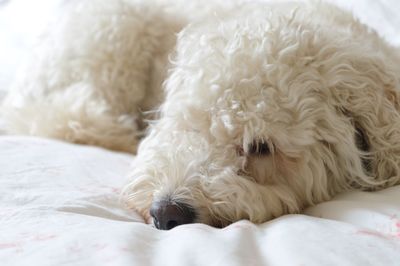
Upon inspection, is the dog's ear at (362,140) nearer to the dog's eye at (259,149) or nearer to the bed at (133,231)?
the bed at (133,231)

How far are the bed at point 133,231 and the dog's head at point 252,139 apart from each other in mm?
80

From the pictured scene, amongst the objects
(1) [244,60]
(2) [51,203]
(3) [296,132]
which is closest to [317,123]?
(3) [296,132]

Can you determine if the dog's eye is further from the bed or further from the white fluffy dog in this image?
the bed

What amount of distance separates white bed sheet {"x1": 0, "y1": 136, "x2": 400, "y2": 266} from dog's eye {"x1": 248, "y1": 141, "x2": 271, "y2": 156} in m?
0.18

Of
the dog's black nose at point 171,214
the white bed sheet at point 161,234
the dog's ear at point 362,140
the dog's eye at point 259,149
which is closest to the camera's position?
the white bed sheet at point 161,234

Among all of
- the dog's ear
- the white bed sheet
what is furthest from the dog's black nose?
the dog's ear

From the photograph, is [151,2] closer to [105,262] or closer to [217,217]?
[217,217]

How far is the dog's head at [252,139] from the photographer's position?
4.66 ft

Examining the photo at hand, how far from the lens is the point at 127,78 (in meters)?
2.50

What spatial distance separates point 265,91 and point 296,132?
13 cm

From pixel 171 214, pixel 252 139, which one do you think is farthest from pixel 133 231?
pixel 252 139

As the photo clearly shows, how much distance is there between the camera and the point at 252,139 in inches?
58.0

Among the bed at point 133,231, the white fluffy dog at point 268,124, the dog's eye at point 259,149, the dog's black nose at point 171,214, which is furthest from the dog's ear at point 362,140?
the dog's black nose at point 171,214

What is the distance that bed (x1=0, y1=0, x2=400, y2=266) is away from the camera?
103cm
